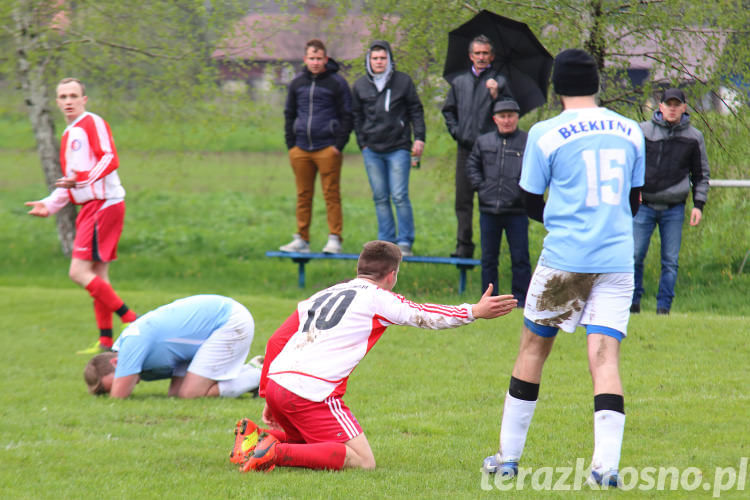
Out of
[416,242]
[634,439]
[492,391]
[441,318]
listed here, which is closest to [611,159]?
[441,318]

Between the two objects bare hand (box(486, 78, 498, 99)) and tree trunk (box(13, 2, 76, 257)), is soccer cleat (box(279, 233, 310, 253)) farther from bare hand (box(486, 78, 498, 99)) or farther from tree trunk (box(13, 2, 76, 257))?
tree trunk (box(13, 2, 76, 257))

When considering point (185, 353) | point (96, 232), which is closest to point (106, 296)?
point (96, 232)

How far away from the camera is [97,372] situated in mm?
Result: 8008

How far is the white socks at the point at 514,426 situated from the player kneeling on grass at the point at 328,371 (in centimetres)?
73

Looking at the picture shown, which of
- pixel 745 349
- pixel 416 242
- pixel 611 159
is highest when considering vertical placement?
pixel 611 159

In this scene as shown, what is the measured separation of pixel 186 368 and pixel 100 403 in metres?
0.80

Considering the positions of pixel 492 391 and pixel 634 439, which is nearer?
pixel 634 439

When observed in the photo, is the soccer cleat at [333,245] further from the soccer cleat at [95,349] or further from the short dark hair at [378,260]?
the short dark hair at [378,260]

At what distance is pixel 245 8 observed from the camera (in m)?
15.3

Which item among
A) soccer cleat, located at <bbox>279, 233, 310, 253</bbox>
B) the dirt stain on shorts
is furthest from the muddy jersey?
soccer cleat, located at <bbox>279, 233, 310, 253</bbox>

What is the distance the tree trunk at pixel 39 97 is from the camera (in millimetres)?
15484

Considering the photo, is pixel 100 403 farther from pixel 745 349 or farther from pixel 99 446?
pixel 745 349

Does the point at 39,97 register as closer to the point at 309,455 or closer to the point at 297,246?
the point at 297,246

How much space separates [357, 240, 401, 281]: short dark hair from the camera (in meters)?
5.42
